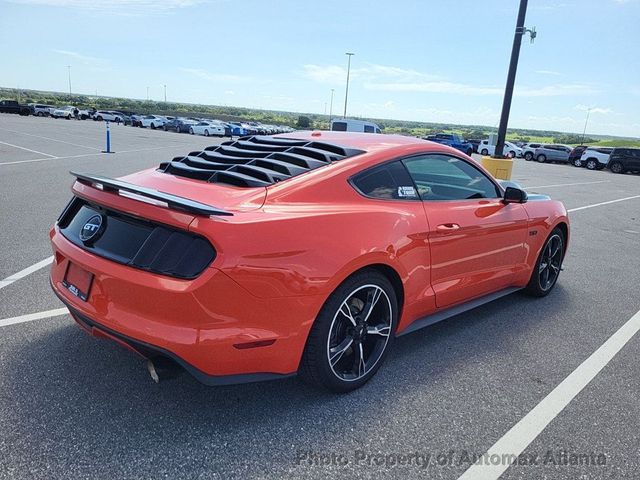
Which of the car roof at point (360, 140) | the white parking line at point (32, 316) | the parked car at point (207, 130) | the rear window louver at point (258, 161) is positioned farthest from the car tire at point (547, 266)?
the parked car at point (207, 130)

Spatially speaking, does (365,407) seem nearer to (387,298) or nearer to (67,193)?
(387,298)

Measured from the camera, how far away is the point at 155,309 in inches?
96.0

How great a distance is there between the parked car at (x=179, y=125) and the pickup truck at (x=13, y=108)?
16.1 meters

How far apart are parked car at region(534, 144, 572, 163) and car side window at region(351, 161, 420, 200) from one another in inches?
1530

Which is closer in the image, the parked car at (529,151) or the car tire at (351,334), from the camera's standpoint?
the car tire at (351,334)

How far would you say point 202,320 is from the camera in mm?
2393

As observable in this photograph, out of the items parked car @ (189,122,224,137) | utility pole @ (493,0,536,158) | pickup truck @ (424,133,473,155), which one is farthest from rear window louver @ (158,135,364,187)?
parked car @ (189,122,224,137)

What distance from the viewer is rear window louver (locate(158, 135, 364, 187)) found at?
3.03 metres

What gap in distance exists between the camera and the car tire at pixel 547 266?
190 inches

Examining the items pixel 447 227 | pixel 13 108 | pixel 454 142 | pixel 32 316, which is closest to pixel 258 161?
pixel 447 227

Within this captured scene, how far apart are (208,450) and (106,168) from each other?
12.2 m

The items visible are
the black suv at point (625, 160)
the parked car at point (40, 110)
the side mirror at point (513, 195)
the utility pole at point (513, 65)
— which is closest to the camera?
the side mirror at point (513, 195)

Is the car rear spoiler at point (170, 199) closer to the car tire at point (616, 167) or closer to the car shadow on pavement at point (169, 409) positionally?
the car shadow on pavement at point (169, 409)

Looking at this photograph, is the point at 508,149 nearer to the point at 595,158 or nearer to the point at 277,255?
the point at 595,158
